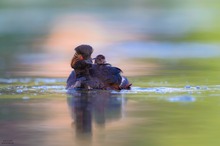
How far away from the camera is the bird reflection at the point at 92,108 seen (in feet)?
29.2

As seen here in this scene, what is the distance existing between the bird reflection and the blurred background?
Result: 3.06m

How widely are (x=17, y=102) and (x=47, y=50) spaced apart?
11276mm

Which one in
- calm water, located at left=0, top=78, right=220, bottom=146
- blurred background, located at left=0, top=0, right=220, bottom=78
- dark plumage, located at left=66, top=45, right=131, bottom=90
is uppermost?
blurred background, located at left=0, top=0, right=220, bottom=78

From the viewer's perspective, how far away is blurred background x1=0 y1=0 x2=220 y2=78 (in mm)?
17109

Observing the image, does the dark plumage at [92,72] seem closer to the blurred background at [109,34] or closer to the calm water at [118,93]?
the calm water at [118,93]

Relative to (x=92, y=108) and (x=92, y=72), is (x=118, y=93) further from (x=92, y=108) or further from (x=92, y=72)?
(x=92, y=108)

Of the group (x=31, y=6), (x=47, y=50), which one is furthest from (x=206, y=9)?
(x=47, y=50)

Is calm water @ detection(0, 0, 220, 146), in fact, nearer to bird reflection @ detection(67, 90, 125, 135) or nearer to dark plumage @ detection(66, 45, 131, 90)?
bird reflection @ detection(67, 90, 125, 135)

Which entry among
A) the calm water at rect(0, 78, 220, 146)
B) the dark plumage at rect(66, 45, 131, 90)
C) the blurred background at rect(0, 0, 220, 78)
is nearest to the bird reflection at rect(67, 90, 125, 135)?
the calm water at rect(0, 78, 220, 146)

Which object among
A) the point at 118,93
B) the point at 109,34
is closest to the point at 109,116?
the point at 118,93

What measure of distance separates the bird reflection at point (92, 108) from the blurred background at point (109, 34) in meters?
3.06

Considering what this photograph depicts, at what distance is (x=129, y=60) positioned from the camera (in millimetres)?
17609

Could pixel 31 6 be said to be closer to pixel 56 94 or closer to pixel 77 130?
pixel 56 94

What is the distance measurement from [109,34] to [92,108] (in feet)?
56.7
